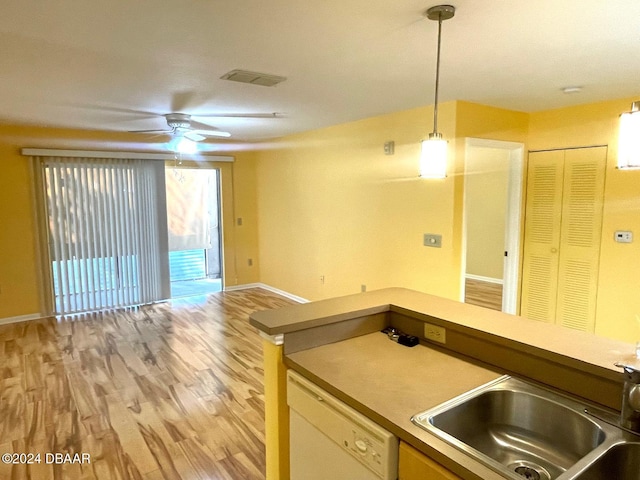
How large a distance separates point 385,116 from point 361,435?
3.49 metres

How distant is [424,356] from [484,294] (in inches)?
196

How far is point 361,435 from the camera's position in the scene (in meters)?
1.40

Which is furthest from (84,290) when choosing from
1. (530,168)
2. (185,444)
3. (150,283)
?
(530,168)

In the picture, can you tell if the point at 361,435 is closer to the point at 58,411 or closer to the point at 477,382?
the point at 477,382

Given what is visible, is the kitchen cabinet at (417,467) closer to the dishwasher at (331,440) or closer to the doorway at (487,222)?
the dishwasher at (331,440)

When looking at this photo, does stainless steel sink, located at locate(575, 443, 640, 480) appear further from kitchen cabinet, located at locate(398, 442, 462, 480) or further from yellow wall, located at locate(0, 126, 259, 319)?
yellow wall, located at locate(0, 126, 259, 319)

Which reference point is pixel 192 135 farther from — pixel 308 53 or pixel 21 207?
pixel 21 207

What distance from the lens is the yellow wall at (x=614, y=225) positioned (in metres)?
3.41

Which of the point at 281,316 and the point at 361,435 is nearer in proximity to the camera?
the point at 361,435

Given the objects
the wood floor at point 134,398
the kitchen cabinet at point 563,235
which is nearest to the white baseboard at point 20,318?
the wood floor at point 134,398

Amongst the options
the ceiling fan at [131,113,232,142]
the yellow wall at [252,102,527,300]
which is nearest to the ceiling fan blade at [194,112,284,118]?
the ceiling fan at [131,113,232,142]

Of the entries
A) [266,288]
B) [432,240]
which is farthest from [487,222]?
[266,288]

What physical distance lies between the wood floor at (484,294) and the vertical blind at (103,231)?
4.61 m

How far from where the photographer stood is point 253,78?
2.85 metres
